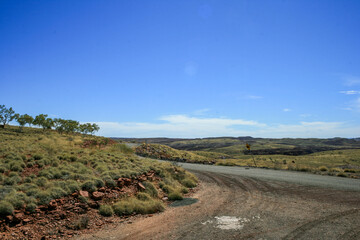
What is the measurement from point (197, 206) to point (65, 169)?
784 cm

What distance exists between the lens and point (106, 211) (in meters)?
8.91

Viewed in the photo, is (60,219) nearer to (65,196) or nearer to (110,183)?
(65,196)

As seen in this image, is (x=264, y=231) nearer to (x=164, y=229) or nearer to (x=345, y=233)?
(x=345, y=233)

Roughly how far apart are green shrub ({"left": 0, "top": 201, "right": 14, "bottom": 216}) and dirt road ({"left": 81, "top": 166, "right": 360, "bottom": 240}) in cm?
255

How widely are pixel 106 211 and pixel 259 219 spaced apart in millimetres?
6064

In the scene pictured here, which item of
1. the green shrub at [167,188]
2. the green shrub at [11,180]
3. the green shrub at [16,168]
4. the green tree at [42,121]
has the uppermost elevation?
the green tree at [42,121]

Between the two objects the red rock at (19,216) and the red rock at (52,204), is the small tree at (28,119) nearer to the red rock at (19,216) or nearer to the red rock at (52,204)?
the red rock at (52,204)

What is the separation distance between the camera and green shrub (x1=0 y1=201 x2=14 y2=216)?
6.98m

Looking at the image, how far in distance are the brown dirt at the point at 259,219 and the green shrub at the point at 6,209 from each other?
8.18ft

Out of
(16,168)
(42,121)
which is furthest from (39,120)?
(16,168)

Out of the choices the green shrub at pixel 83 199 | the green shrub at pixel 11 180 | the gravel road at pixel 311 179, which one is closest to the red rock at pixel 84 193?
the green shrub at pixel 83 199

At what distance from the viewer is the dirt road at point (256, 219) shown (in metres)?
6.89

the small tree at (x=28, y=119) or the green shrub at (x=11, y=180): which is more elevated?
the small tree at (x=28, y=119)

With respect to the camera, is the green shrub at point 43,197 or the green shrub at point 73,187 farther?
the green shrub at point 73,187
